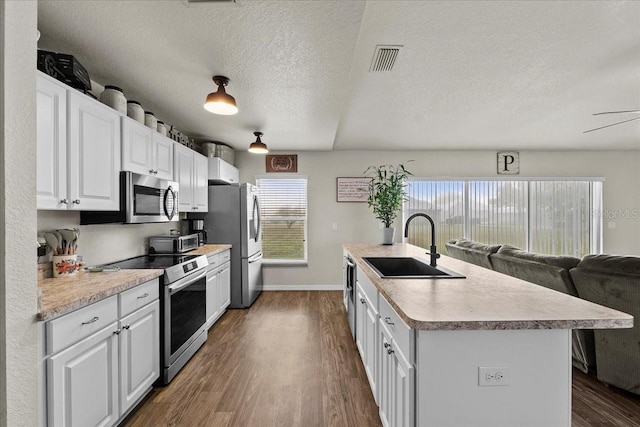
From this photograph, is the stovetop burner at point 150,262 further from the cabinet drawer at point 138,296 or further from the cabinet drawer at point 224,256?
the cabinet drawer at point 224,256

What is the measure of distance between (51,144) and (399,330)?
203cm

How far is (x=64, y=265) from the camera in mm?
1948

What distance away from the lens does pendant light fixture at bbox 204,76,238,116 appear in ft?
7.18

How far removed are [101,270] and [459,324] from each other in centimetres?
230

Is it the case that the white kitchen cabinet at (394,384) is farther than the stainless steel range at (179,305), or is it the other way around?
the stainless steel range at (179,305)

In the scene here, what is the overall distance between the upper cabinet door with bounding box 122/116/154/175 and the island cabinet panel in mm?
2392

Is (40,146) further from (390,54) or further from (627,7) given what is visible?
(627,7)

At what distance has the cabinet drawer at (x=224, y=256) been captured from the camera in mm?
3670

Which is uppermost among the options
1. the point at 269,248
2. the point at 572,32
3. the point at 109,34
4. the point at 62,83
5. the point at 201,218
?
the point at 572,32

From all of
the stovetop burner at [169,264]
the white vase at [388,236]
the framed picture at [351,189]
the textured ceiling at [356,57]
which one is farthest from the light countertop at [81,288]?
the framed picture at [351,189]

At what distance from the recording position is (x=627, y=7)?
5.68 feet

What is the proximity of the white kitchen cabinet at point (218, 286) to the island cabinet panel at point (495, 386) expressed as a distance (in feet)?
8.78

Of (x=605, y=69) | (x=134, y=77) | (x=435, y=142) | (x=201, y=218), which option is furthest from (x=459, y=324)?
(x=435, y=142)

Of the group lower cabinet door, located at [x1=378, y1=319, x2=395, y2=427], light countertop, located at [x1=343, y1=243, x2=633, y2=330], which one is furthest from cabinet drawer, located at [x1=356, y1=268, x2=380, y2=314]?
light countertop, located at [x1=343, y1=243, x2=633, y2=330]
